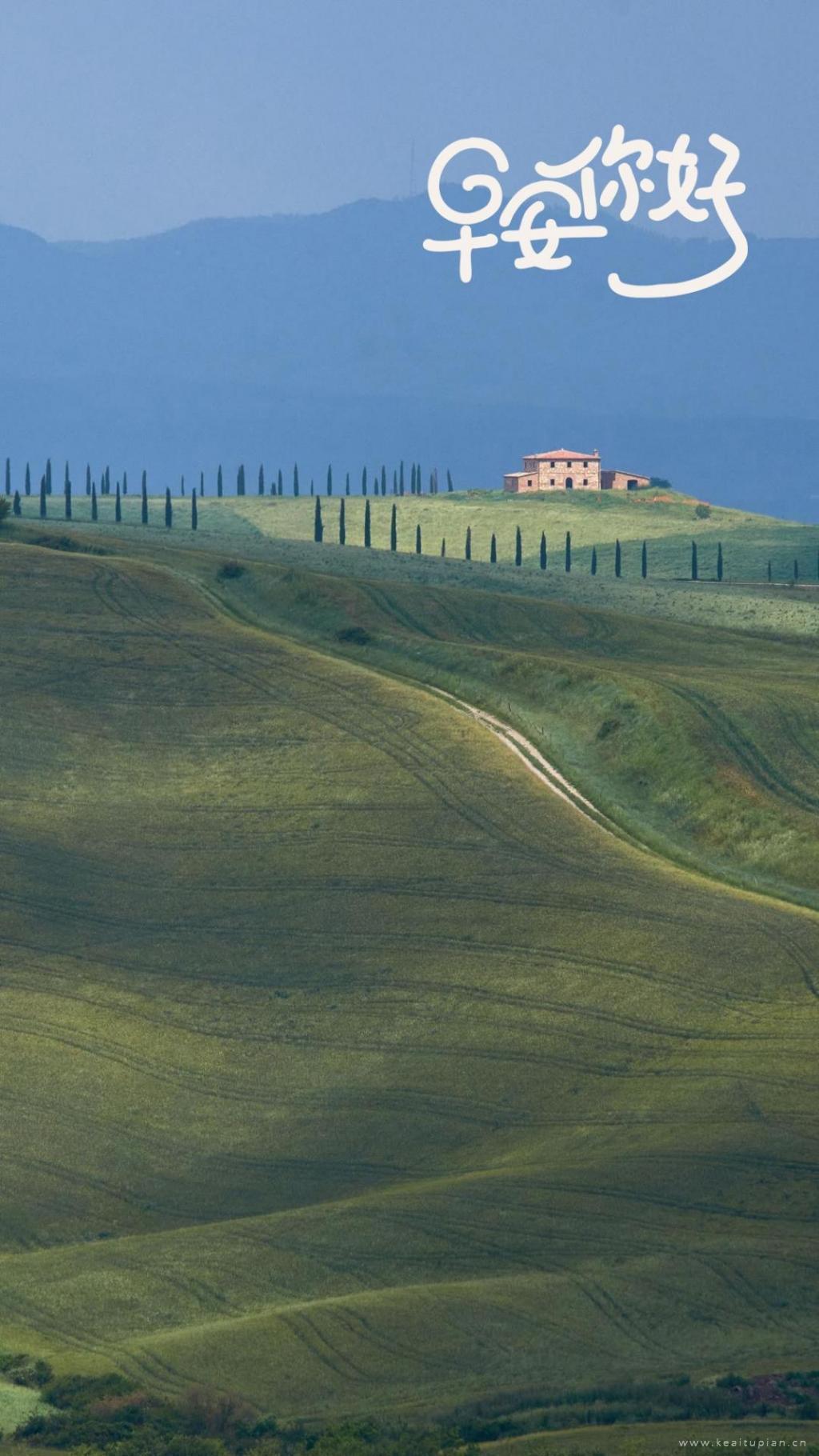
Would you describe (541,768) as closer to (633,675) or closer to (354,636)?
(633,675)

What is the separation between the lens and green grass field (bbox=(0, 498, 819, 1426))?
4806 cm

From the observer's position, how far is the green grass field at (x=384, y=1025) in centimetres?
4806

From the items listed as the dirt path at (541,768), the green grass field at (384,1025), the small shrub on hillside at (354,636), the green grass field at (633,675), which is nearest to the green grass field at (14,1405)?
the green grass field at (384,1025)

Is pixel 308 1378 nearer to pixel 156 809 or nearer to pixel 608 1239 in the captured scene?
pixel 608 1239

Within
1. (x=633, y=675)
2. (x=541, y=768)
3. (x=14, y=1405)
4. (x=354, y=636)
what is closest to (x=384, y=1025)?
(x=14, y=1405)

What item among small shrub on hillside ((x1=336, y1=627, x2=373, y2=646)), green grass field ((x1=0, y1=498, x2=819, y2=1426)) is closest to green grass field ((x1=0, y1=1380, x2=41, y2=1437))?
green grass field ((x1=0, y1=498, x2=819, y2=1426))

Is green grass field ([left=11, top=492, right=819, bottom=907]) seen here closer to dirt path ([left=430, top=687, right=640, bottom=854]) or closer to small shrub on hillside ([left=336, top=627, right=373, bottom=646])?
small shrub on hillside ([left=336, top=627, right=373, bottom=646])

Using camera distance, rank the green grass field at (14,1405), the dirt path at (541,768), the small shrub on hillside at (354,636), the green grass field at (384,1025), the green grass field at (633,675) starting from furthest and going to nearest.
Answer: the small shrub on hillside at (354,636) < the green grass field at (633,675) < the dirt path at (541,768) < the green grass field at (384,1025) < the green grass field at (14,1405)

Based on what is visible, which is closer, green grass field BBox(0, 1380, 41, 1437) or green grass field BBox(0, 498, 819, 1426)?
green grass field BBox(0, 1380, 41, 1437)

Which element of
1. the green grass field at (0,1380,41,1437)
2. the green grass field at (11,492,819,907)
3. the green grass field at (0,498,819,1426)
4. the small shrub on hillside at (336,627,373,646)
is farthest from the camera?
the small shrub on hillside at (336,627,373,646)

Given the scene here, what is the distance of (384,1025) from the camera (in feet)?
221

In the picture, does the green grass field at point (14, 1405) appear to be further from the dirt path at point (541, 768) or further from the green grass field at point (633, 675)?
the dirt path at point (541, 768)

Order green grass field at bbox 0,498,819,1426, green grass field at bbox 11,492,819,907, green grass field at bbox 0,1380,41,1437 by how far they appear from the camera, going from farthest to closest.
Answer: green grass field at bbox 11,492,819,907, green grass field at bbox 0,498,819,1426, green grass field at bbox 0,1380,41,1437

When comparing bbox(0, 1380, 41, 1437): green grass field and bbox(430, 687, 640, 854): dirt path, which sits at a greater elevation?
bbox(430, 687, 640, 854): dirt path
